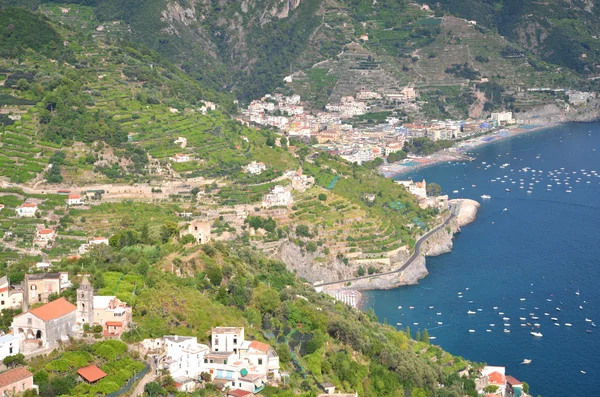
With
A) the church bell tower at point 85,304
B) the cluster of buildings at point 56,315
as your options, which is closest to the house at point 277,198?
the cluster of buildings at point 56,315

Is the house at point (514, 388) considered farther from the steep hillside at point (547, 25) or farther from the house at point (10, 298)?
the steep hillside at point (547, 25)

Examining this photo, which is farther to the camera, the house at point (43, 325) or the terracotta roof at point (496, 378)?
the terracotta roof at point (496, 378)

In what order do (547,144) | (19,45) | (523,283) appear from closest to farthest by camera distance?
(523,283)
(19,45)
(547,144)

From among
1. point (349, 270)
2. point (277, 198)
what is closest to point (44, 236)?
point (277, 198)

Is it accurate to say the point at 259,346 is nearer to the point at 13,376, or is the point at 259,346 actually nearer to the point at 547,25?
the point at 13,376

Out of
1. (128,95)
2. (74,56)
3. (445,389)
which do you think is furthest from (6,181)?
(445,389)

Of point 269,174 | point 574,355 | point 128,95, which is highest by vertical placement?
point 128,95

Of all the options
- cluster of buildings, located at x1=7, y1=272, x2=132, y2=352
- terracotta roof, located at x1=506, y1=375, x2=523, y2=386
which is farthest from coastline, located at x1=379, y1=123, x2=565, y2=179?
cluster of buildings, located at x1=7, y1=272, x2=132, y2=352

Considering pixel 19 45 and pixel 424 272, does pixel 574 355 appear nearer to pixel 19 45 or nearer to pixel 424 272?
pixel 424 272
